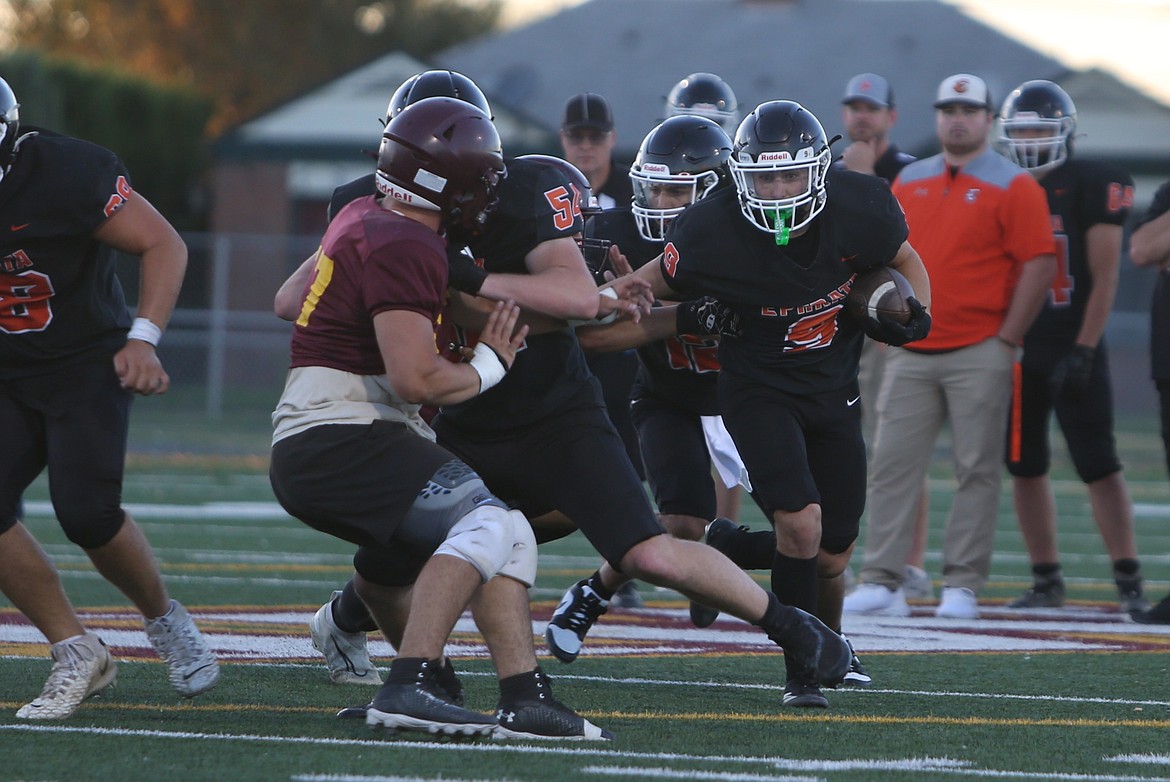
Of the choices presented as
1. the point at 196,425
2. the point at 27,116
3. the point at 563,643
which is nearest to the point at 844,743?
the point at 563,643

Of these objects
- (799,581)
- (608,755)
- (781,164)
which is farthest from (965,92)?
(608,755)

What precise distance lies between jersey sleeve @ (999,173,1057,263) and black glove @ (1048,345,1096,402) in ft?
1.41

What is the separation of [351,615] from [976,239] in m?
3.36

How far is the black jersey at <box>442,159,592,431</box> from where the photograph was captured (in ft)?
15.6

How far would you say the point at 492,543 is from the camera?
4.31 m

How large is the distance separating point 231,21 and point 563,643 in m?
35.6

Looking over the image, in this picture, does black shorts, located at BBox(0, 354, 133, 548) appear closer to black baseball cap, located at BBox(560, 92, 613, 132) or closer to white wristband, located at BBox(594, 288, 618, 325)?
white wristband, located at BBox(594, 288, 618, 325)

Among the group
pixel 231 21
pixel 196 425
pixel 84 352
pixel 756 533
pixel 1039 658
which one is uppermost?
A: pixel 231 21

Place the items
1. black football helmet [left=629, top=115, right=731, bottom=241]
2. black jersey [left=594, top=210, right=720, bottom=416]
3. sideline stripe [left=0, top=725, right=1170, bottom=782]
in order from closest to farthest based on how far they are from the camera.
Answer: sideline stripe [left=0, top=725, right=1170, bottom=782], black football helmet [left=629, top=115, right=731, bottom=241], black jersey [left=594, top=210, right=720, bottom=416]

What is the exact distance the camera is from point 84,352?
4887mm

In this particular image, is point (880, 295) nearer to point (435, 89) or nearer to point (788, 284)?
point (788, 284)

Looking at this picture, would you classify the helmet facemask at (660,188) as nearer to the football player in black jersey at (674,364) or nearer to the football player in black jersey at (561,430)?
the football player in black jersey at (674,364)

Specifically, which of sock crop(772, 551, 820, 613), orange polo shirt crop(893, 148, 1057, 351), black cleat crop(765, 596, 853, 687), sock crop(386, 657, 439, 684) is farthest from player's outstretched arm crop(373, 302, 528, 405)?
orange polo shirt crop(893, 148, 1057, 351)

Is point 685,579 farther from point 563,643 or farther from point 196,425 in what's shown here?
point 196,425
